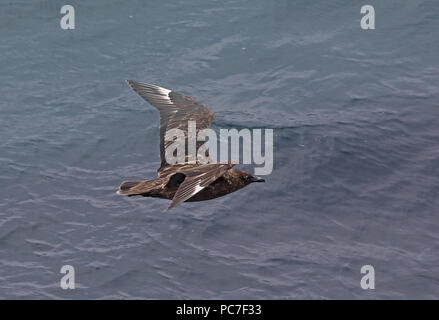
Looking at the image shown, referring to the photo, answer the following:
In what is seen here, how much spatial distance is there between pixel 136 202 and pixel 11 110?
601 centimetres

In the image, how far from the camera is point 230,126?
2230cm

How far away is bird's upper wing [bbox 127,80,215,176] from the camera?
15812 mm

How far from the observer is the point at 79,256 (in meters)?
17.7

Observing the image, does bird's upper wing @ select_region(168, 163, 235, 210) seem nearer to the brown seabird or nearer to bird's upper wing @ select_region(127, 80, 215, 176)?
the brown seabird

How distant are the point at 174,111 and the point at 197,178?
3.67m

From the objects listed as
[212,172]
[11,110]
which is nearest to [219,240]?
[212,172]

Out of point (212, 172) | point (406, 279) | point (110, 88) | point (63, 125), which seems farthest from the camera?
point (110, 88)

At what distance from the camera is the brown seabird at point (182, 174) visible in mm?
12852

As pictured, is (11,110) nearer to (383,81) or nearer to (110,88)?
(110,88)

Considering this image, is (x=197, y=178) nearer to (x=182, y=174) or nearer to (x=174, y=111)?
(x=182, y=174)

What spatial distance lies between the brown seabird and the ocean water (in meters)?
3.28

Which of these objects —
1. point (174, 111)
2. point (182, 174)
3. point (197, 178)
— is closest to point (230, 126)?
point (174, 111)

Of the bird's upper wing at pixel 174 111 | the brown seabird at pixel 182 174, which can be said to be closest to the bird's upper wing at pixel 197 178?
the brown seabird at pixel 182 174
